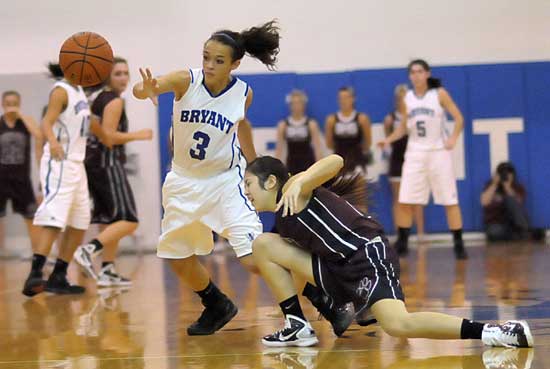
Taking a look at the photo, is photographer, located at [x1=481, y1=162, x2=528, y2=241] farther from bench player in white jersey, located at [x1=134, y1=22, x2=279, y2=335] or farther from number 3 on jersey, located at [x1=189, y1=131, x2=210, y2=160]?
number 3 on jersey, located at [x1=189, y1=131, x2=210, y2=160]

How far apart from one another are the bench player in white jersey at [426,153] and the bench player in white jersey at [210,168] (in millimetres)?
4116

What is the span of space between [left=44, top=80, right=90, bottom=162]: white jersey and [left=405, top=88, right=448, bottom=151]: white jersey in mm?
3172

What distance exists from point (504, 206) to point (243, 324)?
18.8ft

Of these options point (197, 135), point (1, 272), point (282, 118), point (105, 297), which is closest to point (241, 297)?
point (105, 297)

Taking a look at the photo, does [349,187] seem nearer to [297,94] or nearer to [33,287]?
[33,287]

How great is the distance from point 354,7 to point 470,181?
2.22 m

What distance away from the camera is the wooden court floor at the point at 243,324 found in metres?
4.39

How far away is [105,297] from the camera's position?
7004 millimetres

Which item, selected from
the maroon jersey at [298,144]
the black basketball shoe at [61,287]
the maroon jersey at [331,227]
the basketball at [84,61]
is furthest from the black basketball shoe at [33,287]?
the maroon jersey at [298,144]

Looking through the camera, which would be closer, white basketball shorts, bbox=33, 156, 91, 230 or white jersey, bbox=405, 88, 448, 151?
white basketball shorts, bbox=33, 156, 91, 230

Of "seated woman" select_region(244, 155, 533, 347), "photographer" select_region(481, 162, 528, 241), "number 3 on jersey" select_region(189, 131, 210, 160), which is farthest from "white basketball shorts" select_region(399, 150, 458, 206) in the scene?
"seated woman" select_region(244, 155, 533, 347)

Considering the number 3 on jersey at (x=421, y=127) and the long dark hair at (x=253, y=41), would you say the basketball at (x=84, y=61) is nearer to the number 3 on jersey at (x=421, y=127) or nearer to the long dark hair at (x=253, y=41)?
the long dark hair at (x=253, y=41)

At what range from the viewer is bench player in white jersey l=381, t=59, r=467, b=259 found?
9125mm

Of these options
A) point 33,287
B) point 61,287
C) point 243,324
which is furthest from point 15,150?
point 243,324
